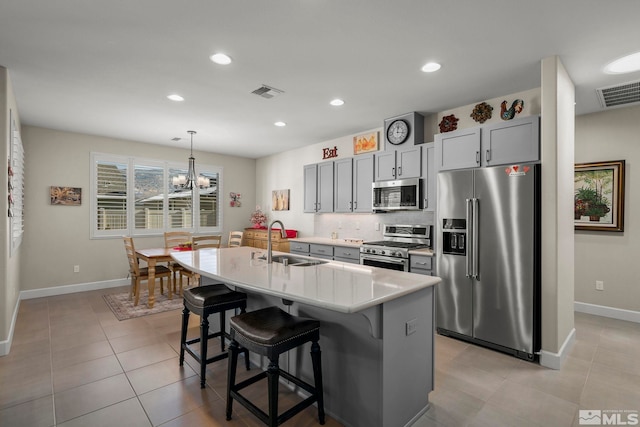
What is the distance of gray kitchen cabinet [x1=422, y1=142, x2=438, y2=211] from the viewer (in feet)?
13.0

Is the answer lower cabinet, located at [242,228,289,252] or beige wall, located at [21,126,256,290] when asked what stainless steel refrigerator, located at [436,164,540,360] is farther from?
beige wall, located at [21,126,256,290]

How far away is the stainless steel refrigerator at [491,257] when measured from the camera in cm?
288

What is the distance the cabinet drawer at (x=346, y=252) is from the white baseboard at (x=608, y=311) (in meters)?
2.96

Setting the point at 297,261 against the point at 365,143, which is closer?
the point at 297,261

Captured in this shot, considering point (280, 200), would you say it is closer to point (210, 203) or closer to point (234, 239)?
point (234, 239)

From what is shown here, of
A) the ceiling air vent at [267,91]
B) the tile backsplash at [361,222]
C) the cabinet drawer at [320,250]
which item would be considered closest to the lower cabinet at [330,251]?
the cabinet drawer at [320,250]

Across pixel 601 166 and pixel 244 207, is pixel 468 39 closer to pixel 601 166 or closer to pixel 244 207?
pixel 601 166

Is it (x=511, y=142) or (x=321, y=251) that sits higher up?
(x=511, y=142)

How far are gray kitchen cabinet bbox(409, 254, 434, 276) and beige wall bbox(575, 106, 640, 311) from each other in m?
2.22

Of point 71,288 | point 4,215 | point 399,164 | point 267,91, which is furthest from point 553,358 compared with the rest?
point 71,288

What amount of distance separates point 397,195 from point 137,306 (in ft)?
12.8

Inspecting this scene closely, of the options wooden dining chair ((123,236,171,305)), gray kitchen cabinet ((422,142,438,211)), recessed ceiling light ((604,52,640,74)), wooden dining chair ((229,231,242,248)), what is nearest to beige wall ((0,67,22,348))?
wooden dining chair ((123,236,171,305))

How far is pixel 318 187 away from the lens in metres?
5.59

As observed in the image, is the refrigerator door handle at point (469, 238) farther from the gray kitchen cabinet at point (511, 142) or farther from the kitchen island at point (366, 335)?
the kitchen island at point (366, 335)
